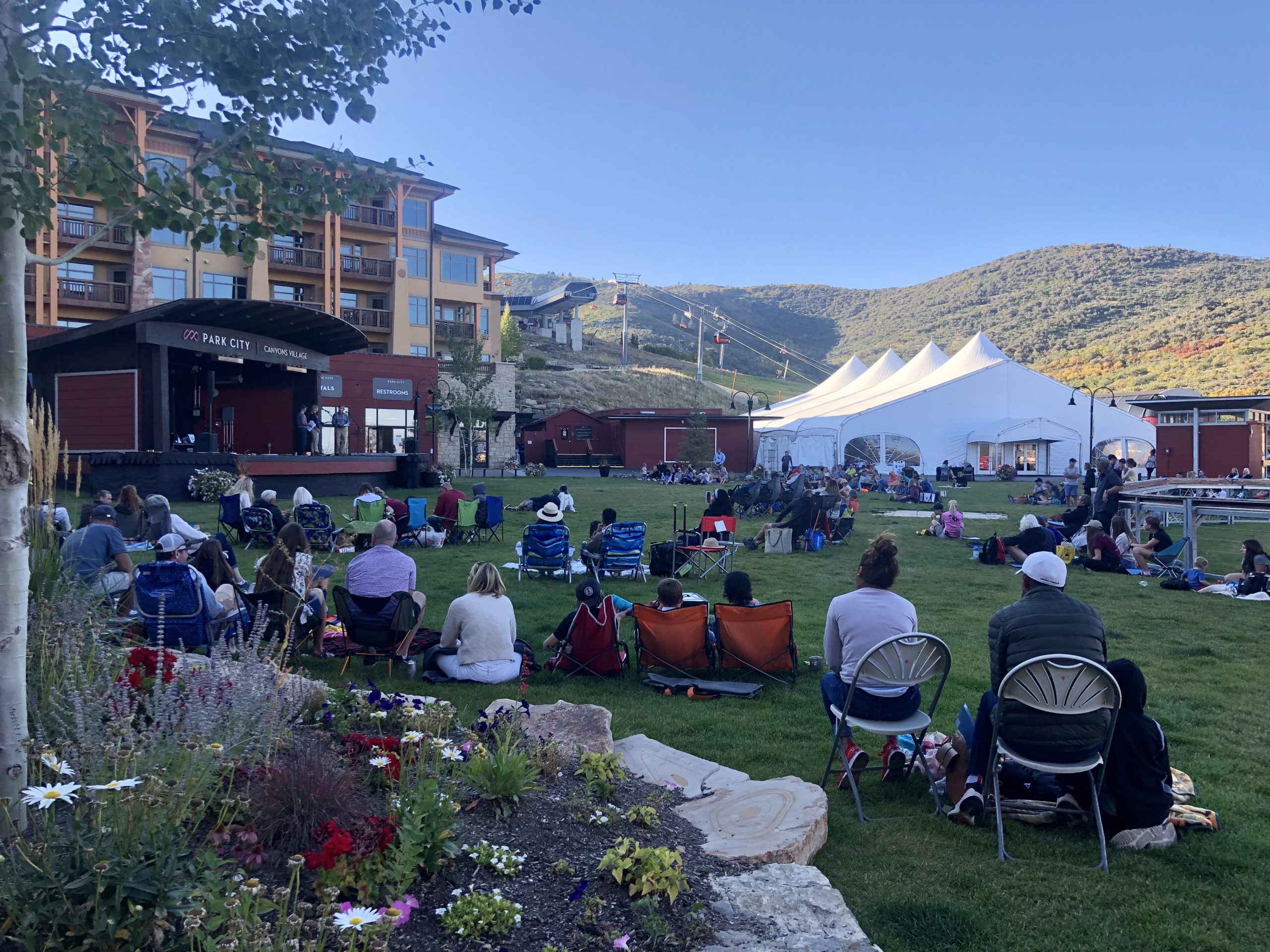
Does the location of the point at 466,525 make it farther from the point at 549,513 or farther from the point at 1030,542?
the point at 1030,542

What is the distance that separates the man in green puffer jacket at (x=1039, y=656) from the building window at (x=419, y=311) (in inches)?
1640

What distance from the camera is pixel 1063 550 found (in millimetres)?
13211

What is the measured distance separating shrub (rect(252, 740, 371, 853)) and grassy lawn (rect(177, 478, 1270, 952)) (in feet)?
6.04

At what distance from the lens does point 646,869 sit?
3025 millimetres

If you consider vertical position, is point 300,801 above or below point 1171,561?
above

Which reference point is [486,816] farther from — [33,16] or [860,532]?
[860,532]

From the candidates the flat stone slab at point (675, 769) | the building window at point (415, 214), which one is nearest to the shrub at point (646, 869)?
the flat stone slab at point (675, 769)

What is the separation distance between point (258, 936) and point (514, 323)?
85.0 meters

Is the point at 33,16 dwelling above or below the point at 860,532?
above

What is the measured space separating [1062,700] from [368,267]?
42.5 metres

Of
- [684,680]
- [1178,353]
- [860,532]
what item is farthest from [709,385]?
[684,680]

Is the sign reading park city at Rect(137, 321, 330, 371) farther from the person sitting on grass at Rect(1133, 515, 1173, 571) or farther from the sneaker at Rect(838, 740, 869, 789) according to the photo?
the sneaker at Rect(838, 740, 869, 789)

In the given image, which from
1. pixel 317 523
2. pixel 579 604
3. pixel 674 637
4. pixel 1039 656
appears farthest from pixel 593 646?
pixel 317 523

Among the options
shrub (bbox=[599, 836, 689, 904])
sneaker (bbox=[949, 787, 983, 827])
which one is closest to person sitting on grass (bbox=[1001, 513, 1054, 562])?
sneaker (bbox=[949, 787, 983, 827])
